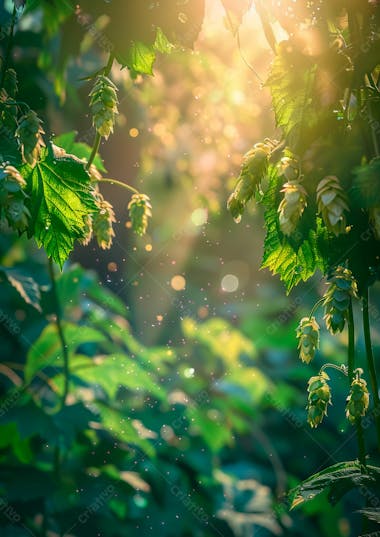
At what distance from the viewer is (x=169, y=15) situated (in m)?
0.99

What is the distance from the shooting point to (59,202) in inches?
35.1

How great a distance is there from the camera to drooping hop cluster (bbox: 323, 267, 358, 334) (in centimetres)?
80

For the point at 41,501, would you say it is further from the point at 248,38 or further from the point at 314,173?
the point at 248,38

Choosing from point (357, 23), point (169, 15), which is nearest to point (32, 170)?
point (169, 15)

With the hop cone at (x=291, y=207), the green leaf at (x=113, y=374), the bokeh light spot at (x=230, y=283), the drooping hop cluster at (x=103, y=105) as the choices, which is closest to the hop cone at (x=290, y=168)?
the hop cone at (x=291, y=207)

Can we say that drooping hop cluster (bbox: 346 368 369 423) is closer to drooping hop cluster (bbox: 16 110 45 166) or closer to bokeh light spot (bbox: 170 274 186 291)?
drooping hop cluster (bbox: 16 110 45 166)

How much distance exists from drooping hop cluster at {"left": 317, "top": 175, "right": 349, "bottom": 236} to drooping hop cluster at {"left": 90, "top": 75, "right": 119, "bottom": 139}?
1.11ft

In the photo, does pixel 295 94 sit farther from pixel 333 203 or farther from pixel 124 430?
pixel 124 430

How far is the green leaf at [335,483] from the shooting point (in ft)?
2.82

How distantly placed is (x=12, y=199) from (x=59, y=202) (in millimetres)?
102

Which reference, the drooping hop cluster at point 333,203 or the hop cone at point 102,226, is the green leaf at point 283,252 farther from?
the hop cone at point 102,226

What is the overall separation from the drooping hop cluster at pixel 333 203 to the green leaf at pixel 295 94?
0.28 feet

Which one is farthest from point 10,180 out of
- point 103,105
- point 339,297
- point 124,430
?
point 124,430

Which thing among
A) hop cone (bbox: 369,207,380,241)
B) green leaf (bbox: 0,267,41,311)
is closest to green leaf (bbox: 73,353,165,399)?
green leaf (bbox: 0,267,41,311)
